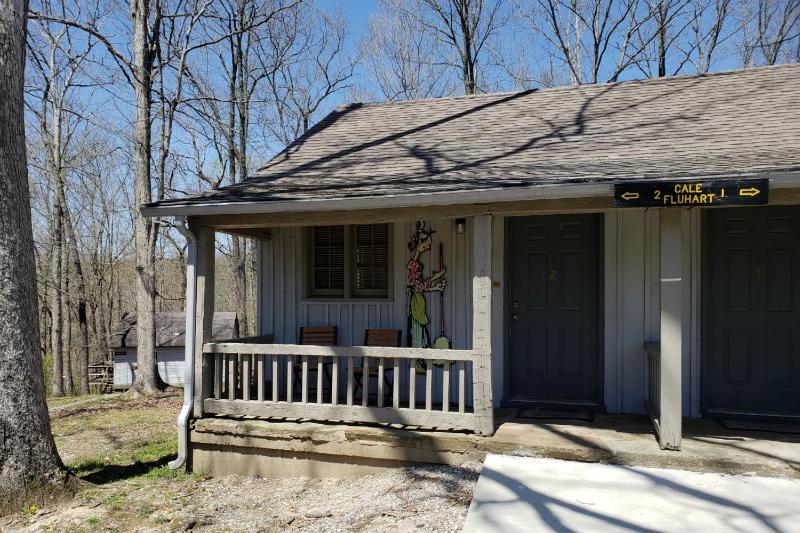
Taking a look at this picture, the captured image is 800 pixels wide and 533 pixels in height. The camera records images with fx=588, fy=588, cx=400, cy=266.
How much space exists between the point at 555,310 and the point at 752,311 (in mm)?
1774

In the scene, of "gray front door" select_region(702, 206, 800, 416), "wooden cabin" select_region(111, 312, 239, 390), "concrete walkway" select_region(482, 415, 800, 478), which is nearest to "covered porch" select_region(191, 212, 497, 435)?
"concrete walkway" select_region(482, 415, 800, 478)

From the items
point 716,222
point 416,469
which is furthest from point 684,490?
point 716,222

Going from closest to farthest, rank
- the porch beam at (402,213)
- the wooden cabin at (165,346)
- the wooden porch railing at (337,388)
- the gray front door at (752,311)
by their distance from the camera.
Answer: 1. the porch beam at (402,213)
2. the wooden porch railing at (337,388)
3. the gray front door at (752,311)
4. the wooden cabin at (165,346)

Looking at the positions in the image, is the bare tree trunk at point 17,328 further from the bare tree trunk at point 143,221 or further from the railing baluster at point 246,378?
the bare tree trunk at point 143,221

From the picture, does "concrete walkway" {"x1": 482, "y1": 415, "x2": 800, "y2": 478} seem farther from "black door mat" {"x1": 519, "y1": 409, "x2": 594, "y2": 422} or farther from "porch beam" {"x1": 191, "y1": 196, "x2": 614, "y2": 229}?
"porch beam" {"x1": 191, "y1": 196, "x2": 614, "y2": 229}

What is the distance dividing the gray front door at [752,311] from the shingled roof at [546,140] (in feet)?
2.37

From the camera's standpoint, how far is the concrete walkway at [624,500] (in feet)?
11.9

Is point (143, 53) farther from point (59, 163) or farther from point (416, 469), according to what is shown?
point (416, 469)

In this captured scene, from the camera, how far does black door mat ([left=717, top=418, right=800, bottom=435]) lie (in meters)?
5.02

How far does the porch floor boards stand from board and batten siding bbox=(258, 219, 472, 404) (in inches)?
46.1

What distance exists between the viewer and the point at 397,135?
746 centimetres

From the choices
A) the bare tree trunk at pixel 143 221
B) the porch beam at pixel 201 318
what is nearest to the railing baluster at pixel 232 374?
the porch beam at pixel 201 318

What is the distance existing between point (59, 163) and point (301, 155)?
42.8 ft

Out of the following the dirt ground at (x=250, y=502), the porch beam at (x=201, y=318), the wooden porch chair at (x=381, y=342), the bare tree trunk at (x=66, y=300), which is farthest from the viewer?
the bare tree trunk at (x=66, y=300)
